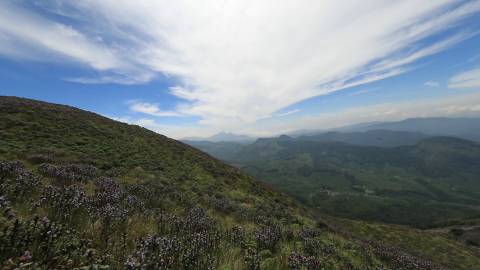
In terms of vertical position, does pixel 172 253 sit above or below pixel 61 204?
below

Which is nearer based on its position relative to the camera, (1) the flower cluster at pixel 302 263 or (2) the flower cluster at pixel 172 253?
(2) the flower cluster at pixel 172 253

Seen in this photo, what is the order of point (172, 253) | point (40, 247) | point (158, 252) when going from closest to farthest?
point (40, 247) < point (158, 252) < point (172, 253)

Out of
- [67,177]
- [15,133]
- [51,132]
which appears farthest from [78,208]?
[51,132]

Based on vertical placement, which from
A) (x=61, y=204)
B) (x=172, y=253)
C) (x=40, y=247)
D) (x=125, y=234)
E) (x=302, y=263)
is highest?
(x=61, y=204)

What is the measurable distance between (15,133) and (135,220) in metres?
22.9

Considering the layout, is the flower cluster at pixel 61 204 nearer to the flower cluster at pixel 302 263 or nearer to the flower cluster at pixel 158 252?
the flower cluster at pixel 158 252

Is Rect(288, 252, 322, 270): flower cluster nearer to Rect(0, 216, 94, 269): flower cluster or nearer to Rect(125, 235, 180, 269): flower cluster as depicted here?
Rect(125, 235, 180, 269): flower cluster

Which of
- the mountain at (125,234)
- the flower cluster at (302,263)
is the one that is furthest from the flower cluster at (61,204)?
the flower cluster at (302,263)

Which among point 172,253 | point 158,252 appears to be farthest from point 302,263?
point 158,252

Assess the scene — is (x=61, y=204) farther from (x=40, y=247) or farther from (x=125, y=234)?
(x=40, y=247)

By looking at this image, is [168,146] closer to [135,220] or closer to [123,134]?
[123,134]

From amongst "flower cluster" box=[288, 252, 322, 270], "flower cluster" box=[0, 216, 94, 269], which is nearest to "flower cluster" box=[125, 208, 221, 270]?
"flower cluster" box=[0, 216, 94, 269]

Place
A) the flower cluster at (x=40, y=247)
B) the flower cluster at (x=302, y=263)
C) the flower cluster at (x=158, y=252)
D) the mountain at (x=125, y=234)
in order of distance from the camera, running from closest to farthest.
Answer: the flower cluster at (x=40, y=247)
the mountain at (x=125, y=234)
the flower cluster at (x=158, y=252)
the flower cluster at (x=302, y=263)

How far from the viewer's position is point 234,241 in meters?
6.19
